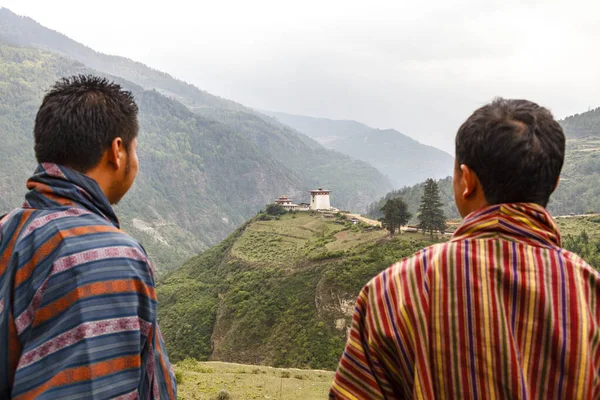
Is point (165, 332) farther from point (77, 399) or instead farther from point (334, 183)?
point (334, 183)

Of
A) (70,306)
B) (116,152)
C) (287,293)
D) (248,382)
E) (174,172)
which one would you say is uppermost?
(116,152)

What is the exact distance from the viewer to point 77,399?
148 centimetres

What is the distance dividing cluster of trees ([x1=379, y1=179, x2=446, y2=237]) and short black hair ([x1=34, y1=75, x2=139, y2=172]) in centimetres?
2611

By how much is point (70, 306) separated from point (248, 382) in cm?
1225

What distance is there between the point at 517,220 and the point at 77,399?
1.43 m

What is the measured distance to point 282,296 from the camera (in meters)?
26.6

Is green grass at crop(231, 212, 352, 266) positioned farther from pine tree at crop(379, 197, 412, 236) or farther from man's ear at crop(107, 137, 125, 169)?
man's ear at crop(107, 137, 125, 169)

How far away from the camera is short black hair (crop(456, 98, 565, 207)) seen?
150cm

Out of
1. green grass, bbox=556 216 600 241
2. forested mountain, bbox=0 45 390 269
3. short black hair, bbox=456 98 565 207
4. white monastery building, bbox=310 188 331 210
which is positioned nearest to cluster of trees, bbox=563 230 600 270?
green grass, bbox=556 216 600 241

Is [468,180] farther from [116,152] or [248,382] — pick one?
[248,382]

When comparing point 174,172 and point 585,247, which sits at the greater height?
point 585,247

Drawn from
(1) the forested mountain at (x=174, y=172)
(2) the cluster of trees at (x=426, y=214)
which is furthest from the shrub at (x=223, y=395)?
(1) the forested mountain at (x=174, y=172)

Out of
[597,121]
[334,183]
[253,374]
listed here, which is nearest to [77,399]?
[253,374]

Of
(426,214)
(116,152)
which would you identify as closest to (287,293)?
(426,214)
